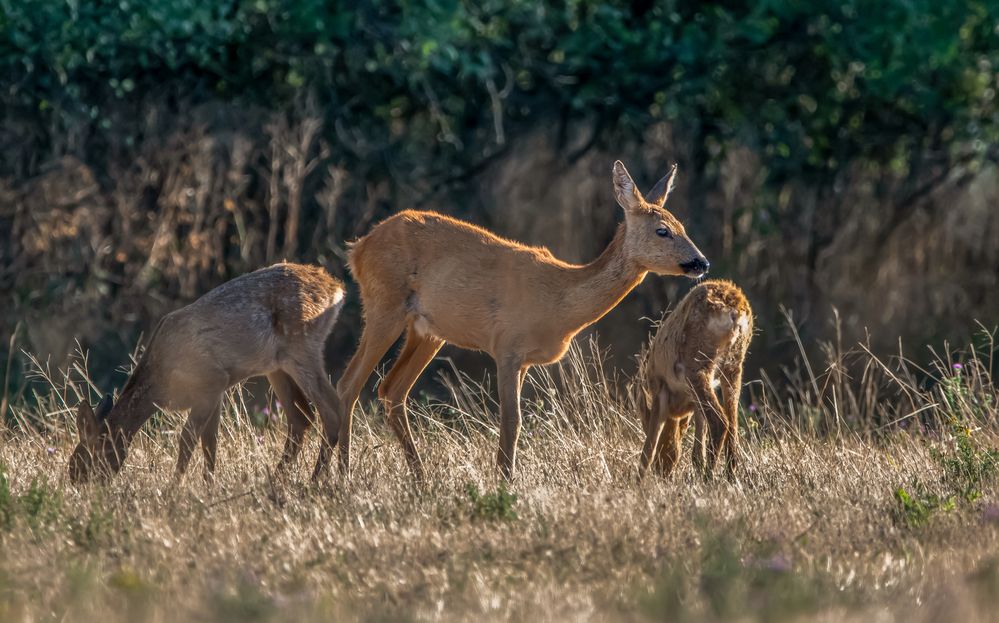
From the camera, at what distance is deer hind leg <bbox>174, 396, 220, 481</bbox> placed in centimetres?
858

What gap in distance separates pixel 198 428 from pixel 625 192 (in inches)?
106

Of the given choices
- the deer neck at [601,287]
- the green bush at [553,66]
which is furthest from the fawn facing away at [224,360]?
the green bush at [553,66]

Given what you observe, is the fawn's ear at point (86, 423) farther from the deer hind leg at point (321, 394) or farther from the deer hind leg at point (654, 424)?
the deer hind leg at point (654, 424)

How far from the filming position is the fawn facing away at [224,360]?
8648mm

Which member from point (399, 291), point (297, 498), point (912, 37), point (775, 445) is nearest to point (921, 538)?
point (775, 445)

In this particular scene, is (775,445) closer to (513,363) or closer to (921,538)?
(513,363)

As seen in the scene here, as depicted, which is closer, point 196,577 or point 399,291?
point 196,577

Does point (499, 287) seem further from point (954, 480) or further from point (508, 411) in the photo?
point (954, 480)

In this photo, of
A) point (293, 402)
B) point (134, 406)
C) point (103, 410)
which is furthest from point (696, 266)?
point (103, 410)

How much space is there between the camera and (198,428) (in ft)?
28.3

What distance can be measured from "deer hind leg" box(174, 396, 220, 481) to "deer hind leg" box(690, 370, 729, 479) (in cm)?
267

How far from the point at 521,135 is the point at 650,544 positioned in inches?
382

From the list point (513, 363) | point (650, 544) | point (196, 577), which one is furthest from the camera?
→ point (513, 363)

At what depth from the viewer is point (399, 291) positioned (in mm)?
8992
